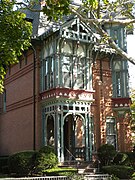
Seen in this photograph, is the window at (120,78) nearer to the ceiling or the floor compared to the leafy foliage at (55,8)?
nearer to the ceiling

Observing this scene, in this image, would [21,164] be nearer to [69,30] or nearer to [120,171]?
[120,171]

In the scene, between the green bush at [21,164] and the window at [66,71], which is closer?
the green bush at [21,164]

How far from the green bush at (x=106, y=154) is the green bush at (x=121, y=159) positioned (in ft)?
2.24

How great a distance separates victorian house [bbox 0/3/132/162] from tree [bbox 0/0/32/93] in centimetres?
802

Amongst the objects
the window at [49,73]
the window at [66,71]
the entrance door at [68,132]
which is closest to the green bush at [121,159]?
the entrance door at [68,132]

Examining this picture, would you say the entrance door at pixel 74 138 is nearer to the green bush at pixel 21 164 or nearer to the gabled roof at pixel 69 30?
the green bush at pixel 21 164

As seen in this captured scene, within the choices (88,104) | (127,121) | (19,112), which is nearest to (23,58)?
(19,112)

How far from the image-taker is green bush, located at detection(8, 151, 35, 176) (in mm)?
19250

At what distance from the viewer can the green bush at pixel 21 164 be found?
63.2ft

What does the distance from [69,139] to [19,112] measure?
513 cm

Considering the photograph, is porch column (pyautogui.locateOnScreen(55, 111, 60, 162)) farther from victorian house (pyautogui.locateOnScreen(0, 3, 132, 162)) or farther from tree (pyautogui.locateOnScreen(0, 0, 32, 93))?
tree (pyautogui.locateOnScreen(0, 0, 32, 93))

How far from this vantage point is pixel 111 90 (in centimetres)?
2661

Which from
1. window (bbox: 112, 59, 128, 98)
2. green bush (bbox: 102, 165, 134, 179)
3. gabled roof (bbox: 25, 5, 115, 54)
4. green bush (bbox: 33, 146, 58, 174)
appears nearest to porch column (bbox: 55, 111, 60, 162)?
green bush (bbox: 33, 146, 58, 174)

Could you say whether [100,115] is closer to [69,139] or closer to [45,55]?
[69,139]
